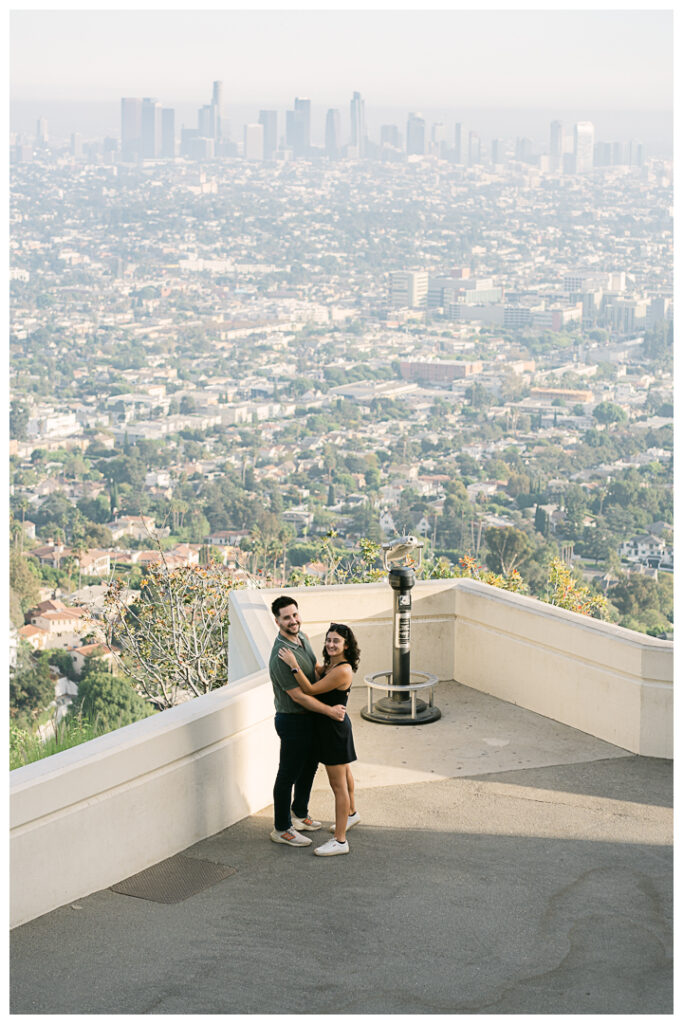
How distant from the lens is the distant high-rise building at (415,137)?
11044 cm

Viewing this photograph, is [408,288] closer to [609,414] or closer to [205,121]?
[205,121]

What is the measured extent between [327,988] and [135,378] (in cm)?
8315

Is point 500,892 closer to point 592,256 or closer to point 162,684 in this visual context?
point 162,684

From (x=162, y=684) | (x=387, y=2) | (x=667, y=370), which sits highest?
(x=667, y=370)

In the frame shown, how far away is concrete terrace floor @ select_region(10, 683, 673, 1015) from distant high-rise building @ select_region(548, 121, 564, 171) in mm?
110347

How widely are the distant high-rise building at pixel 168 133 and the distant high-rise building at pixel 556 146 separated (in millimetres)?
36415

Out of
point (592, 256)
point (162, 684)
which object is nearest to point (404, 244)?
point (592, 256)

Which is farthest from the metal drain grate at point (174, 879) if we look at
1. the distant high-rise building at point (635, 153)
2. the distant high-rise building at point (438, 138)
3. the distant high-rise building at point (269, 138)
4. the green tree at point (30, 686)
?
the distant high-rise building at point (269, 138)

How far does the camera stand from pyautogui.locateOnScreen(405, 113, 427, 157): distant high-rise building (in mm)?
110438

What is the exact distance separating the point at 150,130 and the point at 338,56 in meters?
19.6

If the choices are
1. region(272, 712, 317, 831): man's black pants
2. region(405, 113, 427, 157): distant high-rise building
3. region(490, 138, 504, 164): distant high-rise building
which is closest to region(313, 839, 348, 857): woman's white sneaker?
region(272, 712, 317, 831): man's black pants

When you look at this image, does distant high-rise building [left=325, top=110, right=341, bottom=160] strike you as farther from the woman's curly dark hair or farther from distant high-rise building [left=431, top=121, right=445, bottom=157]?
the woman's curly dark hair

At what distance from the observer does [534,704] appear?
28.5 ft

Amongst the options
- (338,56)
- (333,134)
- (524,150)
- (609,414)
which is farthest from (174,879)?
(338,56)
